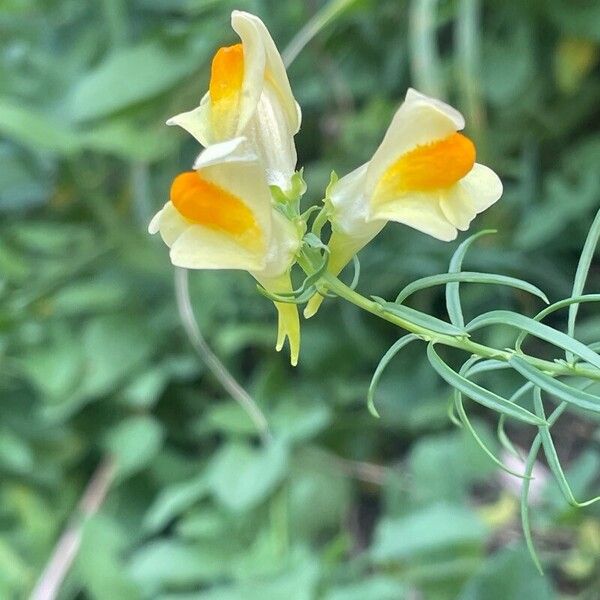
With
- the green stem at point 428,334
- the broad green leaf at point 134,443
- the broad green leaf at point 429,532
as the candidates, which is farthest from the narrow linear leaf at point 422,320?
the broad green leaf at point 134,443

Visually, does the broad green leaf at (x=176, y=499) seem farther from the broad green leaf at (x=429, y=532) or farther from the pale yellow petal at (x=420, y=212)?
the pale yellow petal at (x=420, y=212)

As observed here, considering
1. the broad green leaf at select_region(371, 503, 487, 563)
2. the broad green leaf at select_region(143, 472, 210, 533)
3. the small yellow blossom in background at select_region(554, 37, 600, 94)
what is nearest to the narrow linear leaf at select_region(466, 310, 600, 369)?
the broad green leaf at select_region(371, 503, 487, 563)

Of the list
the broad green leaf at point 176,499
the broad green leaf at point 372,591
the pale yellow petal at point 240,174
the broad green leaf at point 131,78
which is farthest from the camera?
the broad green leaf at point 131,78

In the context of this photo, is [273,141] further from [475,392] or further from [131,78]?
[131,78]

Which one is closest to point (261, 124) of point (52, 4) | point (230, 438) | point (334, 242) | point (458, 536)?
point (334, 242)

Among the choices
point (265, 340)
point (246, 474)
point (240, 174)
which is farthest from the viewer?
point (265, 340)

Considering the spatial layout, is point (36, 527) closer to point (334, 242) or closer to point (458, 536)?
point (458, 536)

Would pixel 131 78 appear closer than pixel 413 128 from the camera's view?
No

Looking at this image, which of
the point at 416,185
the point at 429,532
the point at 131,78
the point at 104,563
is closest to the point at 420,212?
the point at 416,185

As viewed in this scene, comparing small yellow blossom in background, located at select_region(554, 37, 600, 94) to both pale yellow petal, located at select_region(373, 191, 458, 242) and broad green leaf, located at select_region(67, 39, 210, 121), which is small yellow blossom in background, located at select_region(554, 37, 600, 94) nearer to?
broad green leaf, located at select_region(67, 39, 210, 121)
